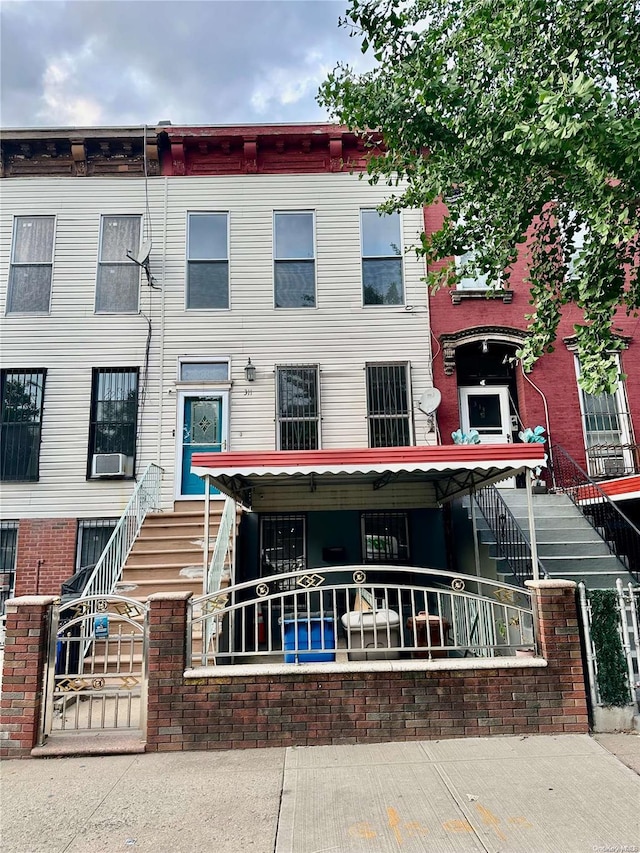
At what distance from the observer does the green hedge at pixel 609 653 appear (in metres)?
5.35

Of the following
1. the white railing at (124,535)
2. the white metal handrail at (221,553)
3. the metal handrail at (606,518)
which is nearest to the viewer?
the white metal handrail at (221,553)

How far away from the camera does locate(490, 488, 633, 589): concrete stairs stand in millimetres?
7996

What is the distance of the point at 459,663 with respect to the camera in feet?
17.4

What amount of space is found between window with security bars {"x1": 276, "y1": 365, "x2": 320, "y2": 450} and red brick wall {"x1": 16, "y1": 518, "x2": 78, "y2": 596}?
448 centimetres

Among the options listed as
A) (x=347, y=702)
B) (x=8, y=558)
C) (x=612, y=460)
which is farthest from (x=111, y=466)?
(x=612, y=460)

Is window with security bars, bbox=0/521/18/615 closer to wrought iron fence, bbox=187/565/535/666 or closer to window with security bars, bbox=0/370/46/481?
window with security bars, bbox=0/370/46/481

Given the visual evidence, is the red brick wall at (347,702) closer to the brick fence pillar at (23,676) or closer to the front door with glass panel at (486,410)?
the brick fence pillar at (23,676)

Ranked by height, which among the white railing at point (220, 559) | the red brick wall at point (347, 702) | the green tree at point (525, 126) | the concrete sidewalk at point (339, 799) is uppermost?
the green tree at point (525, 126)

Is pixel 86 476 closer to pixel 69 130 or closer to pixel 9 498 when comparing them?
pixel 9 498

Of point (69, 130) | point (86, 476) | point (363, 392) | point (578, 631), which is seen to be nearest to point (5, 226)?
point (69, 130)

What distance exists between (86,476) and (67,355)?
2572 mm

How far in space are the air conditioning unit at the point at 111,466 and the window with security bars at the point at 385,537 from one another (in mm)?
4788

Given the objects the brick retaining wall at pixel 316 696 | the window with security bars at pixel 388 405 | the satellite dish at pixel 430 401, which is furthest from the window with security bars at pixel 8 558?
the satellite dish at pixel 430 401

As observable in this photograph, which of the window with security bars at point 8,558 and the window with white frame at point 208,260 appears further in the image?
the window with white frame at point 208,260
